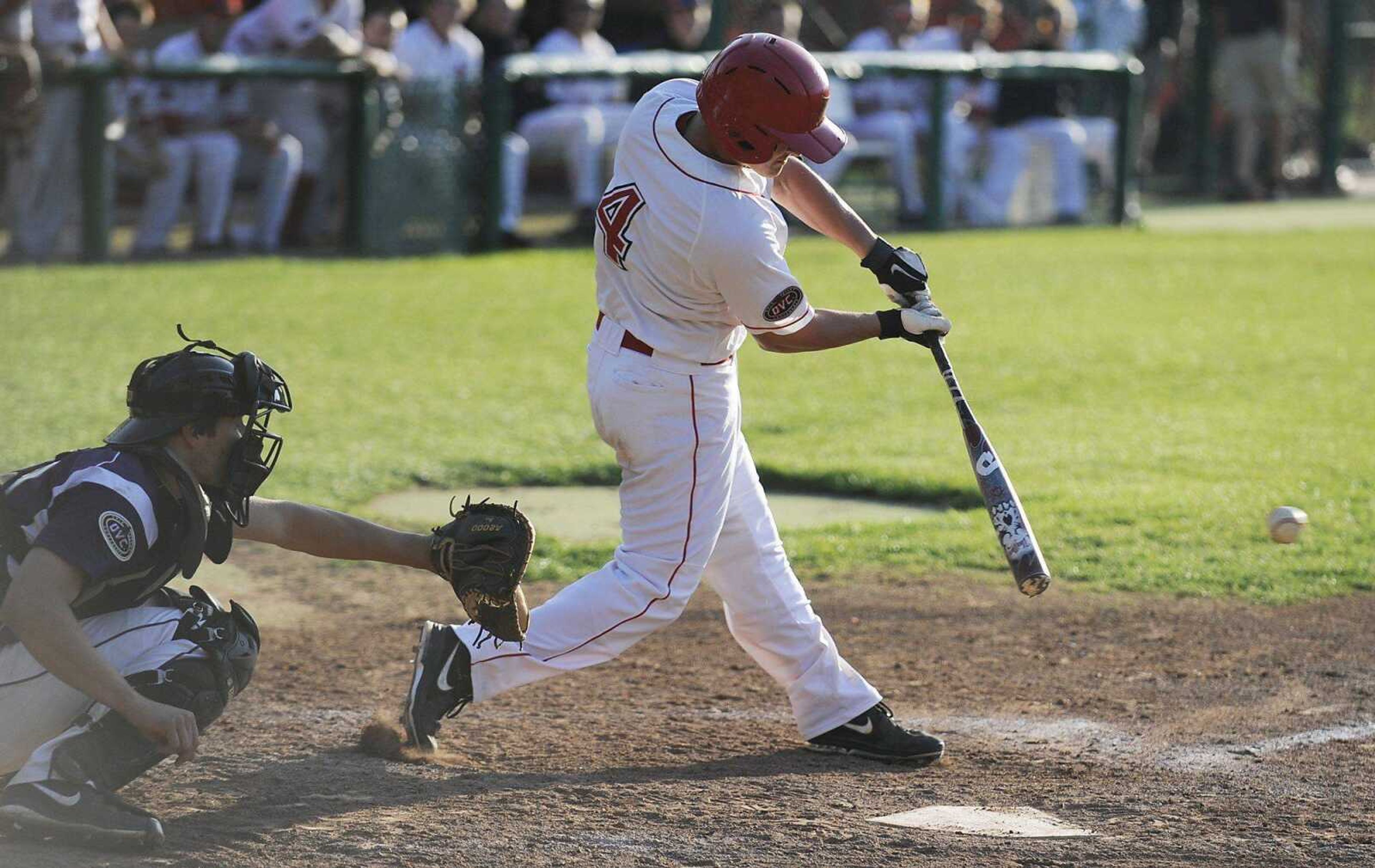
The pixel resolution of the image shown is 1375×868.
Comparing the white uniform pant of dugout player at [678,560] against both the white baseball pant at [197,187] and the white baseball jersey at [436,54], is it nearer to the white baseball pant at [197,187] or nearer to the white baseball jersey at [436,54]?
the white baseball pant at [197,187]

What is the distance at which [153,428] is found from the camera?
11.1ft

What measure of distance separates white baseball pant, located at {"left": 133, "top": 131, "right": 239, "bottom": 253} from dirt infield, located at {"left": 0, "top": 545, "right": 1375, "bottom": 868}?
713 centimetres

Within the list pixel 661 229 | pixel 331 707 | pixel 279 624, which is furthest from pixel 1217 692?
pixel 279 624

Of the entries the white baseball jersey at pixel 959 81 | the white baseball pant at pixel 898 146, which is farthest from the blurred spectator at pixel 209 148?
the white baseball jersey at pixel 959 81

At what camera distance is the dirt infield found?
138 inches

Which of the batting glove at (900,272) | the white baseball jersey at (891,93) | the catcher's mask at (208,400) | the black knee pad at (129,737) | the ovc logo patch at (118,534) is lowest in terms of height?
the white baseball jersey at (891,93)

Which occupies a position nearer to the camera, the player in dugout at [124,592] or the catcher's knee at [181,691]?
the player in dugout at [124,592]

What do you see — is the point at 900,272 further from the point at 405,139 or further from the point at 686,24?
the point at 686,24

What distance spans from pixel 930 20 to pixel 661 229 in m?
14.5

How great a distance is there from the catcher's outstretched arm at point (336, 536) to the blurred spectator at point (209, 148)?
873cm

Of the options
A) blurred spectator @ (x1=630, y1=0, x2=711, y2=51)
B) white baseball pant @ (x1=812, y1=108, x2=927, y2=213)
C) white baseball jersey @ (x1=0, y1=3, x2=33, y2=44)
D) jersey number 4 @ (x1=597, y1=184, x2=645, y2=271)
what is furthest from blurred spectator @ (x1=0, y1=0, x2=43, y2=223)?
jersey number 4 @ (x1=597, y1=184, x2=645, y2=271)

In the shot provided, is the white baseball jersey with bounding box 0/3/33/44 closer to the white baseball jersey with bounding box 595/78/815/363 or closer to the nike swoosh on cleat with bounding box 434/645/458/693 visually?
the white baseball jersey with bounding box 595/78/815/363

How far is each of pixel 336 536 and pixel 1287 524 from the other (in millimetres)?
3461

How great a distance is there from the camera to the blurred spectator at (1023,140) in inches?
608
